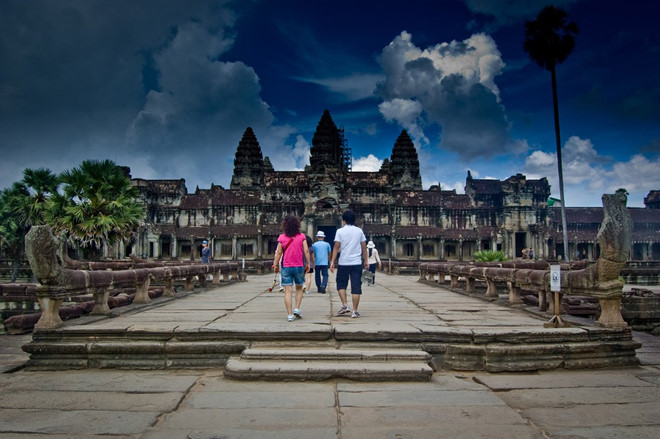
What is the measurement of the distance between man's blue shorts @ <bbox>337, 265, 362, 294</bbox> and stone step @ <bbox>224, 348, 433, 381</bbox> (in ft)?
5.58

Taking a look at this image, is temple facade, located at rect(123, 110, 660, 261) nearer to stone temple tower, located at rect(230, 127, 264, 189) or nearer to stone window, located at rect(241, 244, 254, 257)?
stone window, located at rect(241, 244, 254, 257)

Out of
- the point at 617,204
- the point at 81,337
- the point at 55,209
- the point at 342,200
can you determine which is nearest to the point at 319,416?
the point at 81,337

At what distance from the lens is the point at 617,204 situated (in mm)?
5711

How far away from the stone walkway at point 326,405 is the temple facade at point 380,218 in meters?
33.5

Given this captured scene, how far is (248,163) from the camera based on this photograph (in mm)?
54969

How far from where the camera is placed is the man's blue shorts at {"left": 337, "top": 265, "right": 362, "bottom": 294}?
6648mm

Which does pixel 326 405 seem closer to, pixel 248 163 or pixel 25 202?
pixel 25 202

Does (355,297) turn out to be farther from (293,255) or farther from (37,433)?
(37,433)

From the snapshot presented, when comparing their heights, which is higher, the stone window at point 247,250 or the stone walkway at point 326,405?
the stone window at point 247,250

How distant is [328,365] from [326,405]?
2.68 feet

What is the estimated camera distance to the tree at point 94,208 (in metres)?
19.0

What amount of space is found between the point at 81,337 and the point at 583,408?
484 centimetres

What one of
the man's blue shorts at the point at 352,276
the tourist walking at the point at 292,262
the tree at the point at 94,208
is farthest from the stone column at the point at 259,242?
the man's blue shorts at the point at 352,276

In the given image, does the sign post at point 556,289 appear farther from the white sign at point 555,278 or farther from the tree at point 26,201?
the tree at point 26,201
